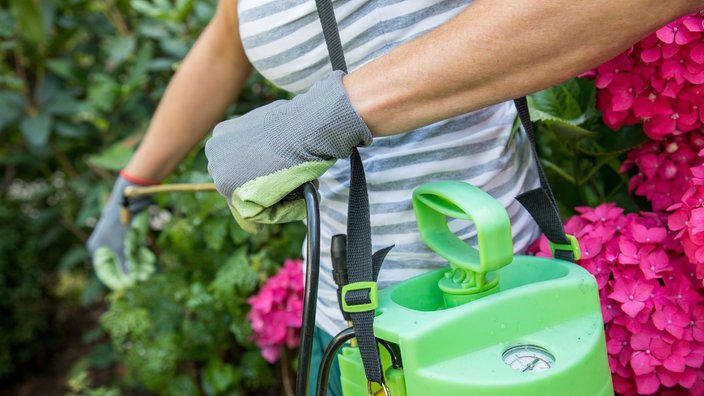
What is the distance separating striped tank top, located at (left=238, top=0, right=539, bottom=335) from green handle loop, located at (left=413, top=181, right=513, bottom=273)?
0.06 meters

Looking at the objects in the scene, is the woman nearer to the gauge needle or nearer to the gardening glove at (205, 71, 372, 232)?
the gardening glove at (205, 71, 372, 232)

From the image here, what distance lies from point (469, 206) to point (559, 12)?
0.21m

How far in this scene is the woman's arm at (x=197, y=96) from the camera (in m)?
1.17

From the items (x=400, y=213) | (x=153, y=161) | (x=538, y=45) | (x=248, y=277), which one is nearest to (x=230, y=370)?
(x=248, y=277)

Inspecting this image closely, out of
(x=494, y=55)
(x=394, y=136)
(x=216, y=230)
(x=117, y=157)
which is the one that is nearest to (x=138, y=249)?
(x=216, y=230)

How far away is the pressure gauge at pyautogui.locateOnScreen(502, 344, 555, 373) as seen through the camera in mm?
648

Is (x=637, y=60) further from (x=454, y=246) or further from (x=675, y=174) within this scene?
(x=454, y=246)

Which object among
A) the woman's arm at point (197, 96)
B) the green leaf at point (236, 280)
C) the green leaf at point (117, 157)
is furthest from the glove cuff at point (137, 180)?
the green leaf at point (117, 157)

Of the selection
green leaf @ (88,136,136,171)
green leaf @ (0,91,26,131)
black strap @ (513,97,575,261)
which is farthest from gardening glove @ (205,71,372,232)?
green leaf @ (0,91,26,131)

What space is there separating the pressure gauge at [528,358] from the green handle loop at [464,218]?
88 mm

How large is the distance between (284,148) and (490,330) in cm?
29

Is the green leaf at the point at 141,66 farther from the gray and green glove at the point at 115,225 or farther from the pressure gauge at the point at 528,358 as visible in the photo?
the pressure gauge at the point at 528,358

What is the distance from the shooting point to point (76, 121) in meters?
2.43

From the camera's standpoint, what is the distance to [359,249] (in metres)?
0.72
